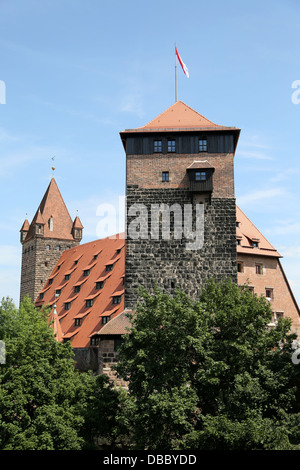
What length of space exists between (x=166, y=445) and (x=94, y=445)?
3996 millimetres

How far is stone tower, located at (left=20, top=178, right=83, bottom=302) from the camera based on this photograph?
6131cm

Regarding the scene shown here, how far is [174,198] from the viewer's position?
107ft

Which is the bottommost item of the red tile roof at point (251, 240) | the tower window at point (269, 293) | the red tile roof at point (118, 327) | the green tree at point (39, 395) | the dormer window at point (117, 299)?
the green tree at point (39, 395)

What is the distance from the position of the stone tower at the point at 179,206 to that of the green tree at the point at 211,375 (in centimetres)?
520

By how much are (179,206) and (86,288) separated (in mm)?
18908

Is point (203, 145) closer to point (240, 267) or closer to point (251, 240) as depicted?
point (240, 267)

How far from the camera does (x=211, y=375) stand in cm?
2403

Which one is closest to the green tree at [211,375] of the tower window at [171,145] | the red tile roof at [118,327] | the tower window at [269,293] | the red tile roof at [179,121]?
the red tile roof at [118,327]

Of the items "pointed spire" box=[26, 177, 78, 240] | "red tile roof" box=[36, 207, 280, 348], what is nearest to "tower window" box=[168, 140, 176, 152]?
"red tile roof" box=[36, 207, 280, 348]

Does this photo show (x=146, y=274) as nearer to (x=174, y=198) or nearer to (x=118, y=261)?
(x=174, y=198)

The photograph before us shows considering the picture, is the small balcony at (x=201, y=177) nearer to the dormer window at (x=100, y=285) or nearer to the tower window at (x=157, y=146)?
the tower window at (x=157, y=146)

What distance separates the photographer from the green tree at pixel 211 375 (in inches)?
889
